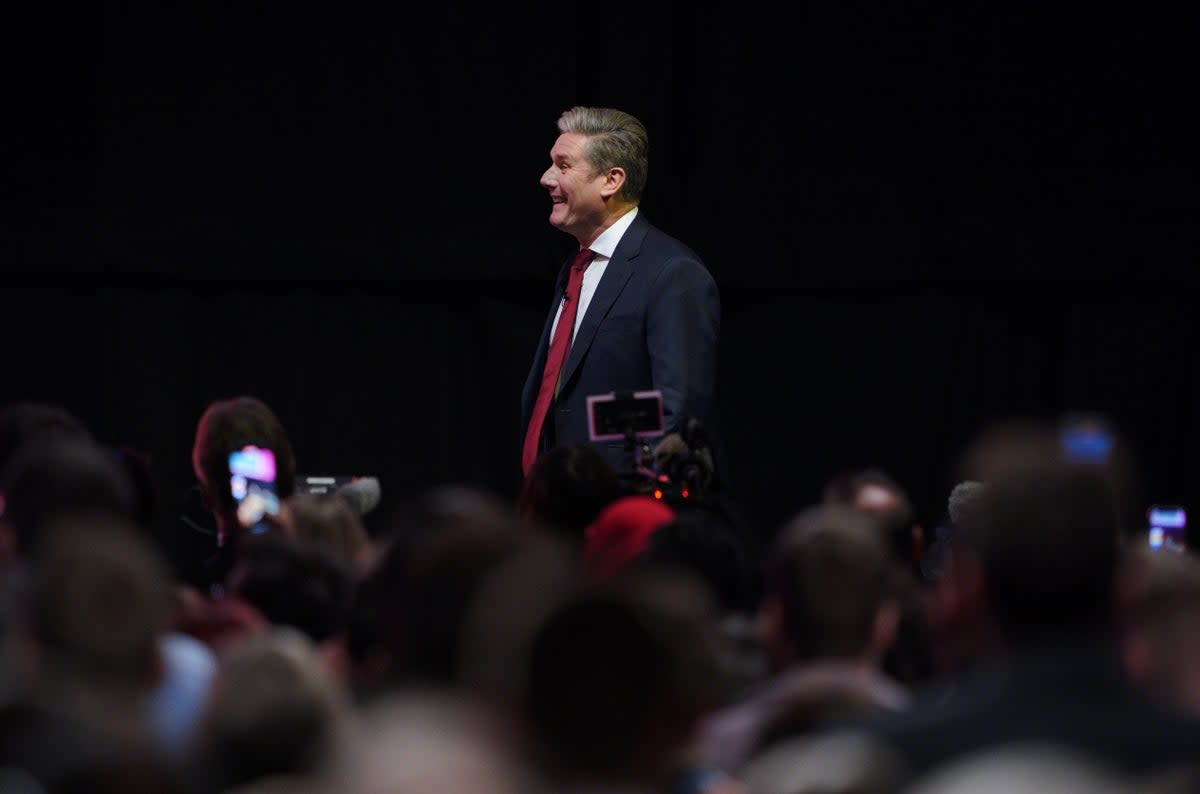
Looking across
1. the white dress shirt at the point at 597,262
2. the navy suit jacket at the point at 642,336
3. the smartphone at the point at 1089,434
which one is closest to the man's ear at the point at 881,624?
the navy suit jacket at the point at 642,336

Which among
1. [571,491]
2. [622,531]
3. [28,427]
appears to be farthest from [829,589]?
[28,427]

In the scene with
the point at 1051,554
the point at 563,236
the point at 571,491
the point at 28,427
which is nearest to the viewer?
the point at 1051,554

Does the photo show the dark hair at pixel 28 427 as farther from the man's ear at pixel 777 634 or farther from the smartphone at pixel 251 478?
the man's ear at pixel 777 634

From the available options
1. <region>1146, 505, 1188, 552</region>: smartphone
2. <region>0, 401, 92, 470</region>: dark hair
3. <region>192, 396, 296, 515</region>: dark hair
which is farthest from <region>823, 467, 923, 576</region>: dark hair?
<region>0, 401, 92, 470</region>: dark hair

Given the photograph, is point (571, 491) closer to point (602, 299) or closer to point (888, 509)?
point (602, 299)

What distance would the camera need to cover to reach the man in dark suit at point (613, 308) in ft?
14.7

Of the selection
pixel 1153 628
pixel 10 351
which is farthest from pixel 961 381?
pixel 1153 628

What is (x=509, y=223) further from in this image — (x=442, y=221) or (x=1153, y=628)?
(x=1153, y=628)

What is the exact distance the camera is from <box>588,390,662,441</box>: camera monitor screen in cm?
397

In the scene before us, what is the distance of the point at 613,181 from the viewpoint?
4.79m

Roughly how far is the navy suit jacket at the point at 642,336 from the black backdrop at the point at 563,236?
6.65ft

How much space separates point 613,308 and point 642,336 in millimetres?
99

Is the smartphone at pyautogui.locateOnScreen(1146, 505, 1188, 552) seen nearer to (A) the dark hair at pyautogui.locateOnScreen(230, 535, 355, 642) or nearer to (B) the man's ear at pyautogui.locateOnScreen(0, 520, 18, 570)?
(A) the dark hair at pyautogui.locateOnScreen(230, 535, 355, 642)

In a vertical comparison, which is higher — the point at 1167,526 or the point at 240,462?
the point at 240,462
